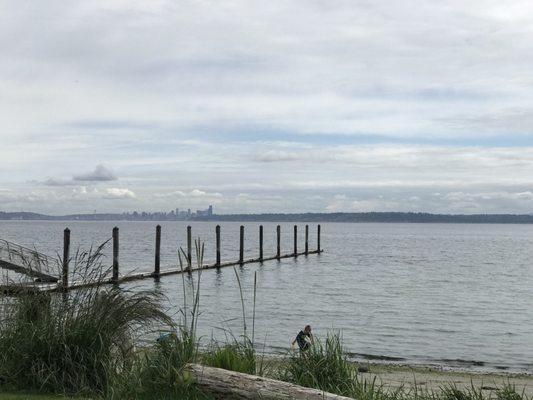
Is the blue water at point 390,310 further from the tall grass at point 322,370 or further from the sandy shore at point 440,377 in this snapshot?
the tall grass at point 322,370

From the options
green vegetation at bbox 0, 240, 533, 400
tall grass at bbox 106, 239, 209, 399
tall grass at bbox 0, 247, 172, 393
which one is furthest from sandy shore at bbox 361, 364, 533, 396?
tall grass at bbox 106, 239, 209, 399

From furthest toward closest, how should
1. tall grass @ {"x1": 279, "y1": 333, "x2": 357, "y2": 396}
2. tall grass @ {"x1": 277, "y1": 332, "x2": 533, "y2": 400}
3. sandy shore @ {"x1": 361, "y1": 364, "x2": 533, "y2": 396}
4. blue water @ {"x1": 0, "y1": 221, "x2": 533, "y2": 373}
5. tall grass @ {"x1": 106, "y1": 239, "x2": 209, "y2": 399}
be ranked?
blue water @ {"x1": 0, "y1": 221, "x2": 533, "y2": 373}, sandy shore @ {"x1": 361, "y1": 364, "x2": 533, "y2": 396}, tall grass @ {"x1": 279, "y1": 333, "x2": 357, "y2": 396}, tall grass @ {"x1": 277, "y1": 332, "x2": 533, "y2": 400}, tall grass @ {"x1": 106, "y1": 239, "x2": 209, "y2": 399}

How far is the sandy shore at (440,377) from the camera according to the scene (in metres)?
14.7

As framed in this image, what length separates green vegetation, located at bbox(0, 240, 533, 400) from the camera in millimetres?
7352

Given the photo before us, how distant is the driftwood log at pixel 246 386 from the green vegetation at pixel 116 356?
0.55 feet

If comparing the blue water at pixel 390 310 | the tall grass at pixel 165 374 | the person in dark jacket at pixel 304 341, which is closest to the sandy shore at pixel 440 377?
the blue water at pixel 390 310

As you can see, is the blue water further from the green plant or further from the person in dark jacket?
the green plant

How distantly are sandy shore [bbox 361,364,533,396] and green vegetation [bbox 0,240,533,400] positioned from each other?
21.1 feet

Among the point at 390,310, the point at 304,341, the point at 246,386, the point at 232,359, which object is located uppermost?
the point at 232,359

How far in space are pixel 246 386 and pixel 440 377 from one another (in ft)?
33.6

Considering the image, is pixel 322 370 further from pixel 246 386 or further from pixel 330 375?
pixel 246 386

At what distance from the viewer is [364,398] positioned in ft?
23.2

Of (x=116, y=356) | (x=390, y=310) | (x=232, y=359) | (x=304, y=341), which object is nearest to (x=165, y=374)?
(x=232, y=359)

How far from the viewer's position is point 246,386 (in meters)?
6.88
